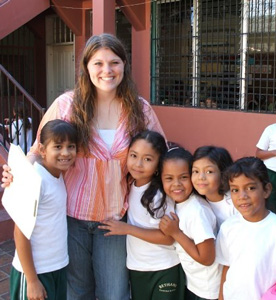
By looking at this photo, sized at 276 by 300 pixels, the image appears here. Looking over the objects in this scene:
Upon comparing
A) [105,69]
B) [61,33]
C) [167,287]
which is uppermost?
[61,33]

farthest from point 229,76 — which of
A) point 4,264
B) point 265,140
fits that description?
point 4,264

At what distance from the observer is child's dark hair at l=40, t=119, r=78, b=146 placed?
2.14m

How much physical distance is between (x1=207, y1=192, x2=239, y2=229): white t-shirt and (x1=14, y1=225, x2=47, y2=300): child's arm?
93 centimetres

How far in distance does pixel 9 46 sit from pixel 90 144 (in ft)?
26.8

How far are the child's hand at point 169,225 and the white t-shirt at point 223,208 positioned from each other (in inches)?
8.2

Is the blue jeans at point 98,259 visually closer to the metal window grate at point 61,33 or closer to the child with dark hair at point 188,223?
the child with dark hair at point 188,223

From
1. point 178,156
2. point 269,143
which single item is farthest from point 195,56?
point 178,156

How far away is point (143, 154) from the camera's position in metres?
2.20

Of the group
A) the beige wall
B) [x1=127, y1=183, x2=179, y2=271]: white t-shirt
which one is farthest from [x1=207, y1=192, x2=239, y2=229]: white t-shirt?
the beige wall

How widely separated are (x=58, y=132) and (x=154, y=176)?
557mm

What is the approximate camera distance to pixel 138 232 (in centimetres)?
221

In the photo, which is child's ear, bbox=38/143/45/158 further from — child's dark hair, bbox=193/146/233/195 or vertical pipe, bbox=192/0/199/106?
vertical pipe, bbox=192/0/199/106

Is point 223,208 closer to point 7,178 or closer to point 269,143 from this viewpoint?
point 7,178

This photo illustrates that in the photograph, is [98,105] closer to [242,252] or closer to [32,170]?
[32,170]
